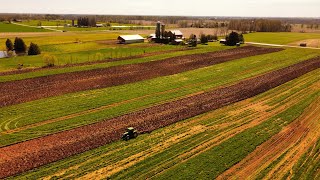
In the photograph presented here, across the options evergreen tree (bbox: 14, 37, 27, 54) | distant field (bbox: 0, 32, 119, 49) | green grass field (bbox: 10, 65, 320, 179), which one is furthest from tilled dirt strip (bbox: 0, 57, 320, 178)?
distant field (bbox: 0, 32, 119, 49)

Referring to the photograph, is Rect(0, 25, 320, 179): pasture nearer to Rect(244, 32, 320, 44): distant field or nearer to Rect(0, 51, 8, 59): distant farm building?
Rect(0, 51, 8, 59): distant farm building

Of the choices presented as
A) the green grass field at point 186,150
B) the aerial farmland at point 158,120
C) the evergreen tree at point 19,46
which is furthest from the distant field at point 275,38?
the green grass field at point 186,150

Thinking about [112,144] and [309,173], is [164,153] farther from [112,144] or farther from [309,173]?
[309,173]

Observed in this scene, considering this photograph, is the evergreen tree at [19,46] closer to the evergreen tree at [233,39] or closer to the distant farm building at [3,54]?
the distant farm building at [3,54]

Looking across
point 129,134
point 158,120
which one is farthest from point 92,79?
point 129,134

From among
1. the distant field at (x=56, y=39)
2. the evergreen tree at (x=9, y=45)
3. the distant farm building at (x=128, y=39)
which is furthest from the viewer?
the distant farm building at (x=128, y=39)

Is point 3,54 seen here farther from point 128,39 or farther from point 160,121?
point 160,121
